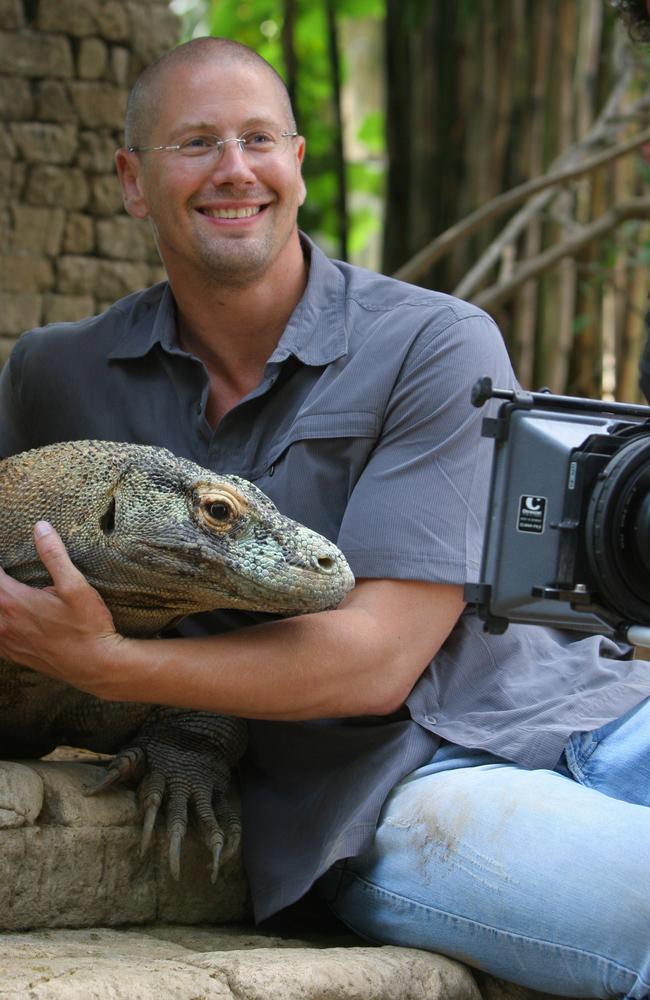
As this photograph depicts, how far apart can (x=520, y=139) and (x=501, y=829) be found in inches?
253

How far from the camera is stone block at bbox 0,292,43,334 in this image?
682 centimetres

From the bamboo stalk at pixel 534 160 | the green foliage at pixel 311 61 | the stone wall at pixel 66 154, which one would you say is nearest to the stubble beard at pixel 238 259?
the stone wall at pixel 66 154

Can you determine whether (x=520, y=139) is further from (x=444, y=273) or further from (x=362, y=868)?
(x=362, y=868)

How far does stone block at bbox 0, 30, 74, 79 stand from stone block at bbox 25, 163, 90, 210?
44 cm

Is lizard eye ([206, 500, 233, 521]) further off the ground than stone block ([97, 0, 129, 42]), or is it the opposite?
stone block ([97, 0, 129, 42])

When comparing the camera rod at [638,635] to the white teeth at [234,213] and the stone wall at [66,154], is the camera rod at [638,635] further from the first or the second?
the stone wall at [66,154]

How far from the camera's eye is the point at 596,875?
2.76m

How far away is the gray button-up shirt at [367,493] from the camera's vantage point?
3.14 meters

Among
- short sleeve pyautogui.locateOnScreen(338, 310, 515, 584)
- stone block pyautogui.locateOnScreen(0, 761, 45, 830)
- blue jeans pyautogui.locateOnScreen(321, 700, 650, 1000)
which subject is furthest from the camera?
short sleeve pyautogui.locateOnScreen(338, 310, 515, 584)

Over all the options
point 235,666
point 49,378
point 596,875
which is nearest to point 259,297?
point 49,378

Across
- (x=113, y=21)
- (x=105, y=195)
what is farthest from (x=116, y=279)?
(x=113, y=21)

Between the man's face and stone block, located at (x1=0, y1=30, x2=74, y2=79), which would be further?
stone block, located at (x1=0, y1=30, x2=74, y2=79)

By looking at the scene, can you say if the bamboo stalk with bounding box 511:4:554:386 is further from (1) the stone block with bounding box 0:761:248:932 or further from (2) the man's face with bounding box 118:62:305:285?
(1) the stone block with bounding box 0:761:248:932

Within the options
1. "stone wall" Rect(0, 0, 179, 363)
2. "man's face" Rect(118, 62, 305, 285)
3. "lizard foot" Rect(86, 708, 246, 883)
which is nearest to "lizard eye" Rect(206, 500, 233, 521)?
"lizard foot" Rect(86, 708, 246, 883)
